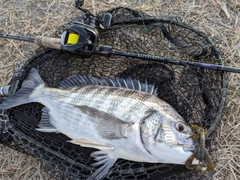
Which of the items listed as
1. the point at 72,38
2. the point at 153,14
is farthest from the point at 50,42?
the point at 153,14

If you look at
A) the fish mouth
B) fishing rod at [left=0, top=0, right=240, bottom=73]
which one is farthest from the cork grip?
the fish mouth

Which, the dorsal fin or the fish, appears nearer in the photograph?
the fish

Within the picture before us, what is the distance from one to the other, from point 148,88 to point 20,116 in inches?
56.8

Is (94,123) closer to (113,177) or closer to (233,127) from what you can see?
(113,177)

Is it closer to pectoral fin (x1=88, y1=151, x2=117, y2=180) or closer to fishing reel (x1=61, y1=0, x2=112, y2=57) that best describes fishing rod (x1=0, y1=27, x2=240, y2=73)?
fishing reel (x1=61, y1=0, x2=112, y2=57)

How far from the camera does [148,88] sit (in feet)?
9.36

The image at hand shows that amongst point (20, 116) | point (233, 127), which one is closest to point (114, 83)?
point (20, 116)

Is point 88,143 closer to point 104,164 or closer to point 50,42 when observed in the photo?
point 104,164

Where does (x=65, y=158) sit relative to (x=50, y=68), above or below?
below

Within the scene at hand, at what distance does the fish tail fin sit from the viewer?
322 cm

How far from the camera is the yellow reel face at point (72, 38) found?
3008 mm

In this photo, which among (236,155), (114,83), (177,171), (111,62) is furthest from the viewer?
(111,62)

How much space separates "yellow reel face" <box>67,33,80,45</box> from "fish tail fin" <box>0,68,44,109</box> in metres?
0.54

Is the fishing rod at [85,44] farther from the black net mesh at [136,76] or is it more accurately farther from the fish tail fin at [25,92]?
the fish tail fin at [25,92]
